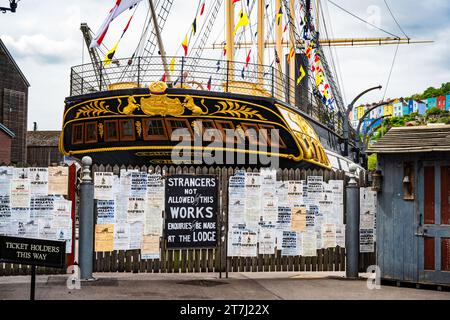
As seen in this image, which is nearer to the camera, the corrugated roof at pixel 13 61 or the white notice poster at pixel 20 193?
the white notice poster at pixel 20 193

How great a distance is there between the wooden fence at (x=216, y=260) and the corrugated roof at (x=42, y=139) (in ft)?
197

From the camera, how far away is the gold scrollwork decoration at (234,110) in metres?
18.5

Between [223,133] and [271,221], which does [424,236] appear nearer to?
[271,221]

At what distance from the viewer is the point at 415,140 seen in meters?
9.98

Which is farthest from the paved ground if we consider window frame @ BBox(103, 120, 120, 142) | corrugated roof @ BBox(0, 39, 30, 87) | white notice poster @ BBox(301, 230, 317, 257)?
corrugated roof @ BBox(0, 39, 30, 87)

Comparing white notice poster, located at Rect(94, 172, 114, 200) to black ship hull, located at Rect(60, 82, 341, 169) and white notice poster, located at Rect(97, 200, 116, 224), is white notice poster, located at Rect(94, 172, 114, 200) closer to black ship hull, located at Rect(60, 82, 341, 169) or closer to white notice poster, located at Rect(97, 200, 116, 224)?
white notice poster, located at Rect(97, 200, 116, 224)

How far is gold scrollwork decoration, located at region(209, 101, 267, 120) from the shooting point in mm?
18453

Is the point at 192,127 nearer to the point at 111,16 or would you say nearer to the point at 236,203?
the point at 111,16

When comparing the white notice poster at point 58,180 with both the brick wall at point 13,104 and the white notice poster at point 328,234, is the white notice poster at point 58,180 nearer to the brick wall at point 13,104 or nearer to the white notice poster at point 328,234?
the white notice poster at point 328,234

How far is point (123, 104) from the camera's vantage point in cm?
1862

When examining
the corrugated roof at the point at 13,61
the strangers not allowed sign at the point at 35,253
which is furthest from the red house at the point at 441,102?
the strangers not allowed sign at the point at 35,253

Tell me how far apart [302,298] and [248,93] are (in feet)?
39.7
